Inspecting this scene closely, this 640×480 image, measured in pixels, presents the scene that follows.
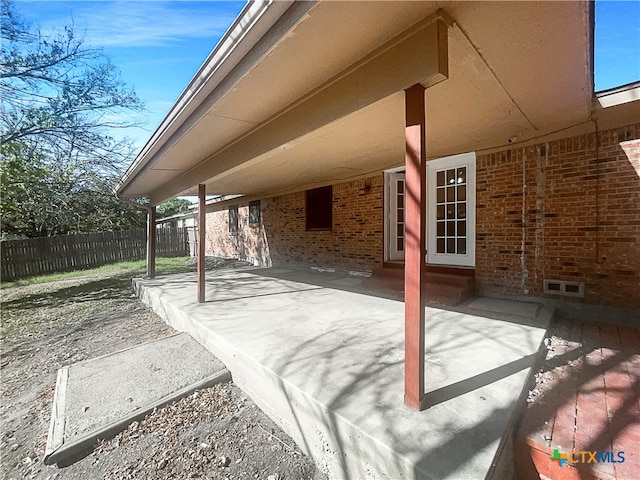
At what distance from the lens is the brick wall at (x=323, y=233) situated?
6406 millimetres

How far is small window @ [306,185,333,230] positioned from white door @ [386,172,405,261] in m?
2.18

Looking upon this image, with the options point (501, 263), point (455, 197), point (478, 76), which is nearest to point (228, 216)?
point (455, 197)

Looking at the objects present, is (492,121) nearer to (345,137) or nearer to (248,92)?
(345,137)

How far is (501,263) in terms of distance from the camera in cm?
443

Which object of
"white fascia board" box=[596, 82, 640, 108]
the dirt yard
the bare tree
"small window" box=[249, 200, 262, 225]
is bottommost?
the dirt yard

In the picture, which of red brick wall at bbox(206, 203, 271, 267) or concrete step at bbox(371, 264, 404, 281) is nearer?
concrete step at bbox(371, 264, 404, 281)

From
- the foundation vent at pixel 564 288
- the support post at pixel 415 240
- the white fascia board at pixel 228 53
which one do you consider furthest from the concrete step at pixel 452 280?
the white fascia board at pixel 228 53

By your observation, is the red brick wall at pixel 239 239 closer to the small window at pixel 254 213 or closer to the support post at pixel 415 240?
the small window at pixel 254 213

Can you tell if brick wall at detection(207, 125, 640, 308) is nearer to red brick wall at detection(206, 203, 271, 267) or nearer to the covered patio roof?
the covered patio roof

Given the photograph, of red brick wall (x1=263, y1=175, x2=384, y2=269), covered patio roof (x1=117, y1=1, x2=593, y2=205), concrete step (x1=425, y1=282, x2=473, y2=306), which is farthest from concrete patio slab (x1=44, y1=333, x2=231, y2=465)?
red brick wall (x1=263, y1=175, x2=384, y2=269)

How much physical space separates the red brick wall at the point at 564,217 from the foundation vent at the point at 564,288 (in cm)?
5

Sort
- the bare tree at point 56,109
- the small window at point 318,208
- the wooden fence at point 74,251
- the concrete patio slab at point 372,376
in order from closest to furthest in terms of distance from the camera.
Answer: the concrete patio slab at point 372,376 → the bare tree at point 56,109 → the small window at point 318,208 → the wooden fence at point 74,251

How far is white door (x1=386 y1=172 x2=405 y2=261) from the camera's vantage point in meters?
6.17

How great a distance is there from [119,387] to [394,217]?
17.3 feet
